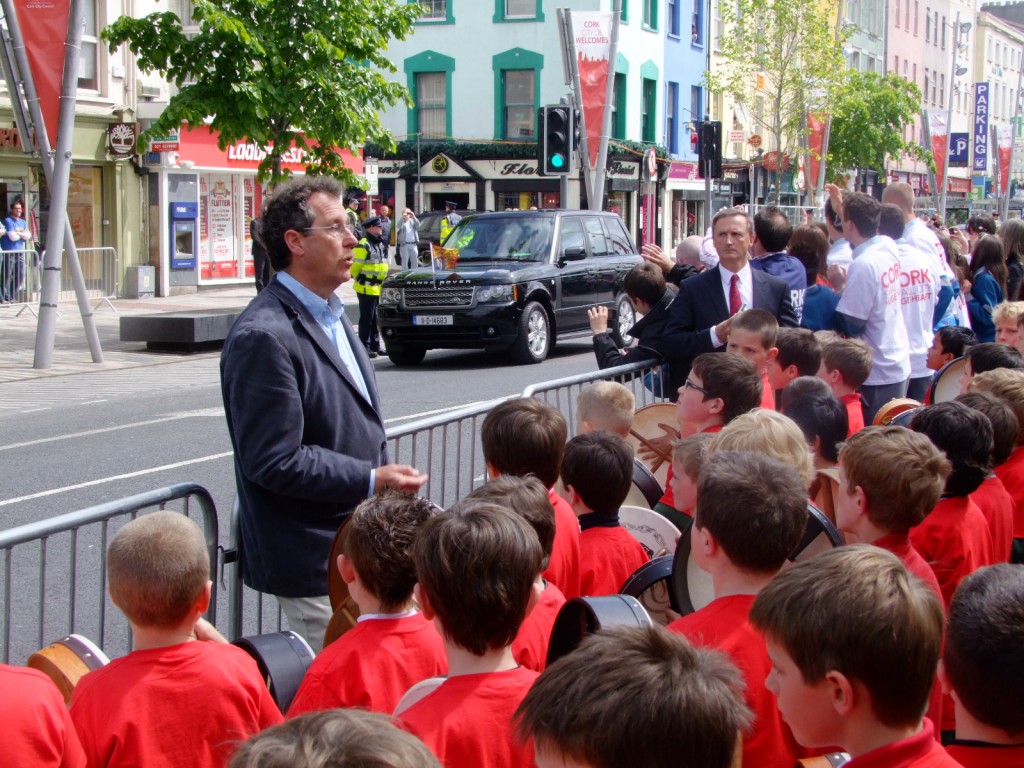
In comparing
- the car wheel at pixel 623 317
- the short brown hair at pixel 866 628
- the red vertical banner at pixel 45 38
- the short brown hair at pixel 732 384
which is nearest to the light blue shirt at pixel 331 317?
the short brown hair at pixel 732 384

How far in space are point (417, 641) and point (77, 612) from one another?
355cm

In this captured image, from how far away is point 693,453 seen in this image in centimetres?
395

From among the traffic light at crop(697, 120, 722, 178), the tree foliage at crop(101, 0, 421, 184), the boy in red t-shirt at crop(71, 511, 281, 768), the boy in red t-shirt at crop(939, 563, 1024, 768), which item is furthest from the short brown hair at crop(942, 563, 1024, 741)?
the traffic light at crop(697, 120, 722, 178)

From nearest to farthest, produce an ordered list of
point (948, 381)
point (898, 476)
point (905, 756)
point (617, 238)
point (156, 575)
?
point (905, 756)
point (156, 575)
point (898, 476)
point (948, 381)
point (617, 238)

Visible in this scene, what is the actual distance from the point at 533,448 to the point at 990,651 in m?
1.99

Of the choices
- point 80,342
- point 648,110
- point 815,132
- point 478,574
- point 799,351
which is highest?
point 648,110

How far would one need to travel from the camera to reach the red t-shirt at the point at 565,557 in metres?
3.80

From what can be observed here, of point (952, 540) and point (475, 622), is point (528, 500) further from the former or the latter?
point (952, 540)

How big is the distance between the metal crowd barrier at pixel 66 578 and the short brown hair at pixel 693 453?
1.60 metres

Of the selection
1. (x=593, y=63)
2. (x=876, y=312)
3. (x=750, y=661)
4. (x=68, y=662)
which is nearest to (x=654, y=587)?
(x=750, y=661)

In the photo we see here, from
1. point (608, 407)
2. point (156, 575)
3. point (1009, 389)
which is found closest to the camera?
point (156, 575)

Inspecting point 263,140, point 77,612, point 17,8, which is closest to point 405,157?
point 263,140

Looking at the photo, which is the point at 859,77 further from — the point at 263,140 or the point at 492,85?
the point at 263,140

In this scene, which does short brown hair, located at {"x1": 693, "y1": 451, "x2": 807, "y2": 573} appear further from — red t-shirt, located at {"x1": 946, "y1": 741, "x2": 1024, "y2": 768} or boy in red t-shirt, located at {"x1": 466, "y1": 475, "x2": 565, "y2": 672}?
red t-shirt, located at {"x1": 946, "y1": 741, "x2": 1024, "y2": 768}
